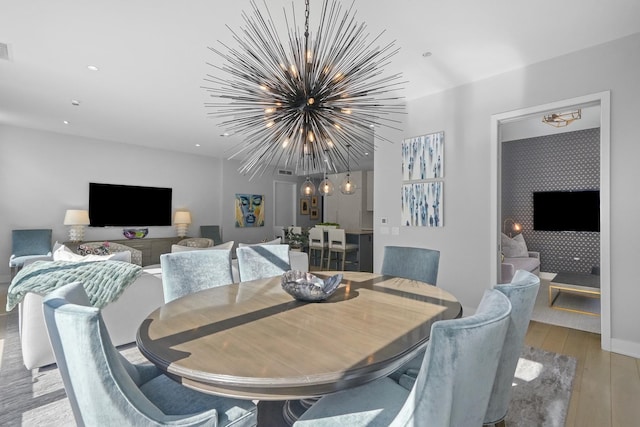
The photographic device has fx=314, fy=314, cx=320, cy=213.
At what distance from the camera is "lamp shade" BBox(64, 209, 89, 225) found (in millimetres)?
5734

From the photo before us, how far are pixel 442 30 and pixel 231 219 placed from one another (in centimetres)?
699

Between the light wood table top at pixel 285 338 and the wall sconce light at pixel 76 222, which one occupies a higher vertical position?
the wall sconce light at pixel 76 222

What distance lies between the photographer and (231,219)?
27.9 feet

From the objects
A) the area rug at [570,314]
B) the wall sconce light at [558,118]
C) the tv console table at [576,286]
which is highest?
the wall sconce light at [558,118]

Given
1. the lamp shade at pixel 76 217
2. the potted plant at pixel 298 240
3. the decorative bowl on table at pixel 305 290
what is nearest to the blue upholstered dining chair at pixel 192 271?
the decorative bowl on table at pixel 305 290

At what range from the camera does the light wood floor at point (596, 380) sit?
1.84m

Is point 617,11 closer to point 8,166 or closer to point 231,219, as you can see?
point 231,219

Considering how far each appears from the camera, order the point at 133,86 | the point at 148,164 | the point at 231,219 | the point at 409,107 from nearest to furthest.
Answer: the point at 133,86
the point at 409,107
the point at 148,164
the point at 231,219

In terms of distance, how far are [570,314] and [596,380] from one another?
1.75 metres

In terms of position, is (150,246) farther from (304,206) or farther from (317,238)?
(304,206)

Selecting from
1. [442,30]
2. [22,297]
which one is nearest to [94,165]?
[22,297]

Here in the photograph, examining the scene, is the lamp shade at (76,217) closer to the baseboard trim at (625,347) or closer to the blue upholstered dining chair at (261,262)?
the blue upholstered dining chair at (261,262)

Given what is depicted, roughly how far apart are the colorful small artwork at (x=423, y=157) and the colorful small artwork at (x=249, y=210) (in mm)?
5581

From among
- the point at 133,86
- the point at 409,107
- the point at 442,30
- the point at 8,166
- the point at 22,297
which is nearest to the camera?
the point at 22,297
